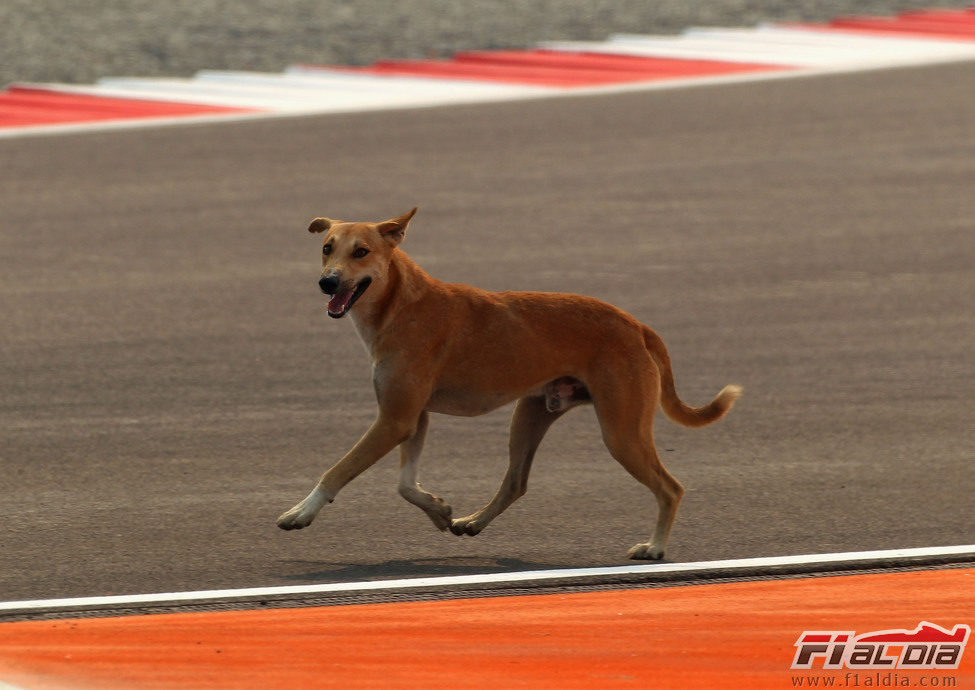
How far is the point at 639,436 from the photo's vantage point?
767 centimetres

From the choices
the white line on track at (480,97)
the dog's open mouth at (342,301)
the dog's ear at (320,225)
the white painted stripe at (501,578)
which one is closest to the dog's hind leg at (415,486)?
the white painted stripe at (501,578)

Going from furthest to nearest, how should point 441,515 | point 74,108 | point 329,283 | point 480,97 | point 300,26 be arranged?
point 300,26 → point 480,97 → point 74,108 → point 441,515 → point 329,283

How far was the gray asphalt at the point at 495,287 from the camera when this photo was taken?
26.8 ft

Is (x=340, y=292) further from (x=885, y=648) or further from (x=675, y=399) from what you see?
(x=885, y=648)

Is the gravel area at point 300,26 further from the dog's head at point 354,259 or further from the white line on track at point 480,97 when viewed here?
the dog's head at point 354,259

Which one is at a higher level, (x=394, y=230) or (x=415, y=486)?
(x=394, y=230)

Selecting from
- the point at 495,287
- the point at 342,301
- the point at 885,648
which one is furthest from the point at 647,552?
the point at 495,287

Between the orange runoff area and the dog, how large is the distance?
0.73 meters

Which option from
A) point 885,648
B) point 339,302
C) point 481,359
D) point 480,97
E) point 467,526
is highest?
point 339,302

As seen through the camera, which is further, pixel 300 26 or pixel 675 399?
pixel 300 26

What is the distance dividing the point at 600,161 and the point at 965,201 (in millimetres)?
3293

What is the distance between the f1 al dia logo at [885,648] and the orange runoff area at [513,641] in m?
0.05

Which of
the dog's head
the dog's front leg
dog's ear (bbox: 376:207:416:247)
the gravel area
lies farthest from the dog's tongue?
the gravel area

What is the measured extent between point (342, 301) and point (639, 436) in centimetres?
137
